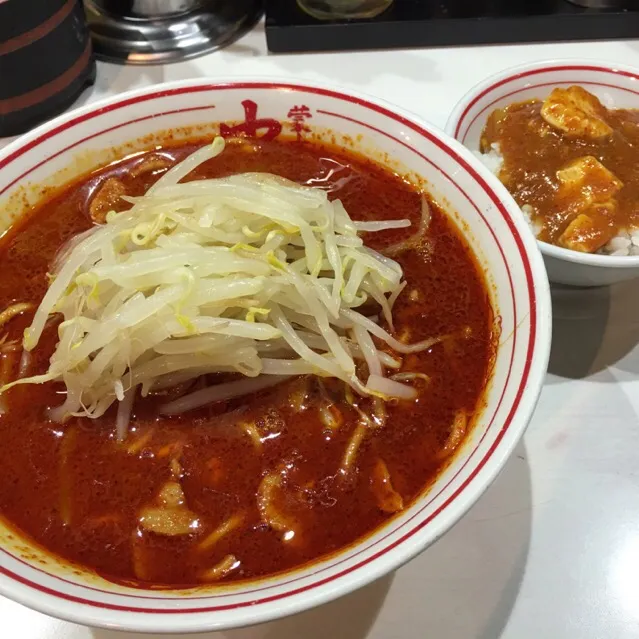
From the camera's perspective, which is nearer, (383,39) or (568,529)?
(568,529)

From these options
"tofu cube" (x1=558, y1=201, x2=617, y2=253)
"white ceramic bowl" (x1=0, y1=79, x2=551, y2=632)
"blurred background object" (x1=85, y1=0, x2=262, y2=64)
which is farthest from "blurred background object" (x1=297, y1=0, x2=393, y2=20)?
"tofu cube" (x1=558, y1=201, x2=617, y2=253)

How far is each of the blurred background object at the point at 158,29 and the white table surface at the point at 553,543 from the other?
1528 mm

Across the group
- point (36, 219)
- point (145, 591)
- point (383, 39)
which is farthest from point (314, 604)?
point (383, 39)

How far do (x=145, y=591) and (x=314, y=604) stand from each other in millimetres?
268

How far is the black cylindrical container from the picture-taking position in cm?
171

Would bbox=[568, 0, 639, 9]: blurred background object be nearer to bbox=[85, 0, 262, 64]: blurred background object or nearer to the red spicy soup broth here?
bbox=[85, 0, 262, 64]: blurred background object

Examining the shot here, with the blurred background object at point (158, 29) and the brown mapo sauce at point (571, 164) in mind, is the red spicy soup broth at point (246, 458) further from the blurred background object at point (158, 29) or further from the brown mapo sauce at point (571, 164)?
the blurred background object at point (158, 29)

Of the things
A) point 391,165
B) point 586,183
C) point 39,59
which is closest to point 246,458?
point 391,165

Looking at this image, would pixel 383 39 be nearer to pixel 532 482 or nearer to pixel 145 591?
pixel 532 482

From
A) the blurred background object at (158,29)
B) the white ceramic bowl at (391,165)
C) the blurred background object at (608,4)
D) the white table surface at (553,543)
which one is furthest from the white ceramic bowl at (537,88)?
the blurred background object at (158,29)

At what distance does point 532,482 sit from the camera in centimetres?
131

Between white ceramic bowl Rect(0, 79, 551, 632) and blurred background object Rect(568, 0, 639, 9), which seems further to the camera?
blurred background object Rect(568, 0, 639, 9)

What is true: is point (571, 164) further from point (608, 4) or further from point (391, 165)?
point (608, 4)

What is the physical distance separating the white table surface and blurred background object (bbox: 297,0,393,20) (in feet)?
4.11
